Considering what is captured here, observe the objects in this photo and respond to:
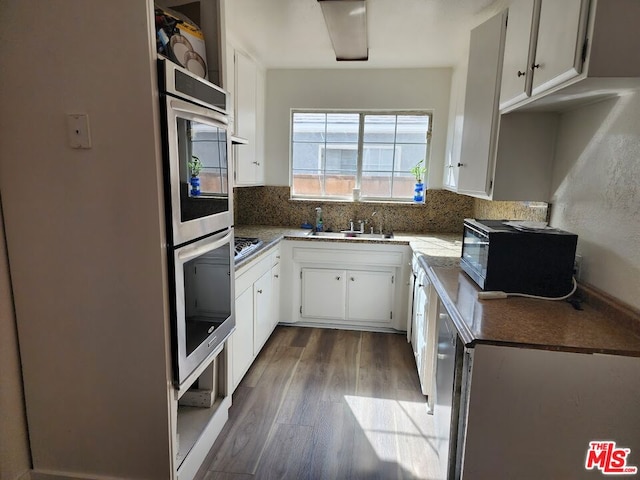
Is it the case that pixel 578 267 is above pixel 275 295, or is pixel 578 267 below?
above

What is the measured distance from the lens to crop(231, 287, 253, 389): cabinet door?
2283 mm

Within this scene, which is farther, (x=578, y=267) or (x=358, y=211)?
(x=358, y=211)

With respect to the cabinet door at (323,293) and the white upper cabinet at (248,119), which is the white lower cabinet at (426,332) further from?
the white upper cabinet at (248,119)

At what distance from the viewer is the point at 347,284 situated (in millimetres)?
3289

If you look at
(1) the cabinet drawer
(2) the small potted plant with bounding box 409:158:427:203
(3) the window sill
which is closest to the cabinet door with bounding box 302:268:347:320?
(1) the cabinet drawer

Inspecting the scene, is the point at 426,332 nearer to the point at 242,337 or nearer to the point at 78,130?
the point at 242,337

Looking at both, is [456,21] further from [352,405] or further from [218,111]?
[352,405]

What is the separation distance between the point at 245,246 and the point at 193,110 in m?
1.25

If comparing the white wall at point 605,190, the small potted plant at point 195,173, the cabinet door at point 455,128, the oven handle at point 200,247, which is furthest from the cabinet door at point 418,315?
the small potted plant at point 195,173

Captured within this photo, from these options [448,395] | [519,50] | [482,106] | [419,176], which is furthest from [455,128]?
[448,395]

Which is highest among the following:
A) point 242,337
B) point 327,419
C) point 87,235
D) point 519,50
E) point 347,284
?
point 519,50

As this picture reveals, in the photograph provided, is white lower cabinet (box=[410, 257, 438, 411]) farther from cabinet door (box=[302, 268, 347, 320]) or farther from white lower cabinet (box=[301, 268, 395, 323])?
cabinet door (box=[302, 268, 347, 320])

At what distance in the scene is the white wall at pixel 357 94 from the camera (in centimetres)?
342

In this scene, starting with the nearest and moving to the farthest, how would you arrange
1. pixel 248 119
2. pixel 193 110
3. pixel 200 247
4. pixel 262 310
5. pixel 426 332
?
pixel 193 110, pixel 200 247, pixel 426 332, pixel 262 310, pixel 248 119
